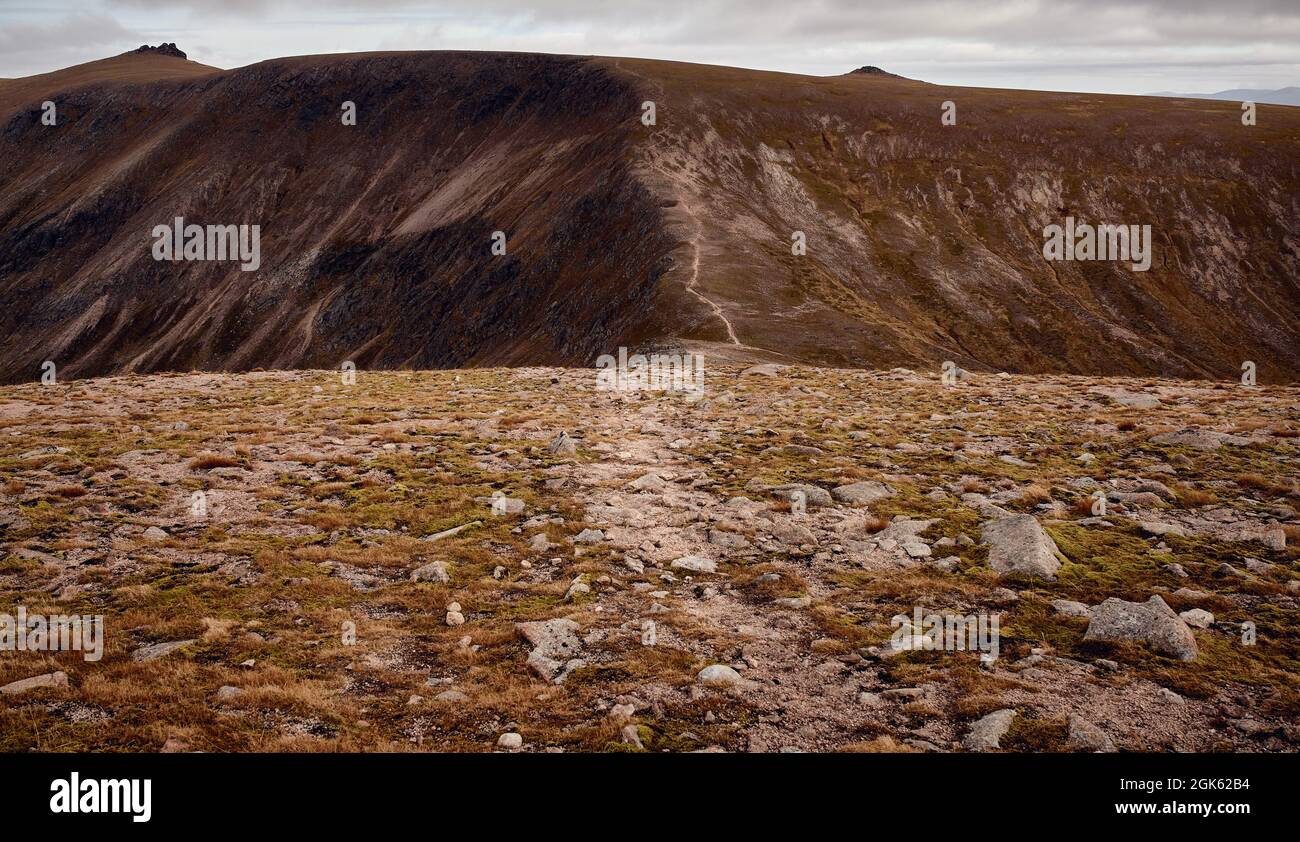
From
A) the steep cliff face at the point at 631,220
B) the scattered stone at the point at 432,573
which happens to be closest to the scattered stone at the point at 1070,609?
the scattered stone at the point at 432,573

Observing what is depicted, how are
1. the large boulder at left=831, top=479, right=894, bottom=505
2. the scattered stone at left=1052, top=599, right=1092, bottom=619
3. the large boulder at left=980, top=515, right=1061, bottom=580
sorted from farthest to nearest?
the large boulder at left=831, top=479, right=894, bottom=505, the large boulder at left=980, top=515, right=1061, bottom=580, the scattered stone at left=1052, top=599, right=1092, bottom=619

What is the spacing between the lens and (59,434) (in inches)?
758

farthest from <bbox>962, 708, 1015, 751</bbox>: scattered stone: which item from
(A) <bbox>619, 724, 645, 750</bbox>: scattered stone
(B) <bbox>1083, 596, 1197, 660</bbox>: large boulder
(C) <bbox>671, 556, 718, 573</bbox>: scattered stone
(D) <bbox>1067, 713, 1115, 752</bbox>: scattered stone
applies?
(C) <bbox>671, 556, 718, 573</bbox>: scattered stone

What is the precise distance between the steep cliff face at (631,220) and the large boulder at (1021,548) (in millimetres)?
42392

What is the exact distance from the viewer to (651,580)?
1149 centimetres

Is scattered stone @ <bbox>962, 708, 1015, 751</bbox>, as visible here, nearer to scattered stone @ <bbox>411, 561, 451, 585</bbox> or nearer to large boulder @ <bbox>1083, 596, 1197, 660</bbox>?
large boulder @ <bbox>1083, 596, 1197, 660</bbox>

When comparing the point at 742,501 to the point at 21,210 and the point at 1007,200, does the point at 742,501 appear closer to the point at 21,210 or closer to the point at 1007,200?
the point at 1007,200

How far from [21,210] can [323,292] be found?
92.3 metres

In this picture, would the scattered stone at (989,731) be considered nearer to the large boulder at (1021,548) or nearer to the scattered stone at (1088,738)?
the scattered stone at (1088,738)

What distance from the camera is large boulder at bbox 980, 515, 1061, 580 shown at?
11133 millimetres

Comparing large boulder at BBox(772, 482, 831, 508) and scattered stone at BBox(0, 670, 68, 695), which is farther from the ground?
large boulder at BBox(772, 482, 831, 508)

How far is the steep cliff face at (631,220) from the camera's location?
85812 mm

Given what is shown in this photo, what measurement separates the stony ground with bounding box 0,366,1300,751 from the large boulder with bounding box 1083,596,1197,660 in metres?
0.04

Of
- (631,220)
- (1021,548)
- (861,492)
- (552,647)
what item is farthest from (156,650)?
(631,220)
